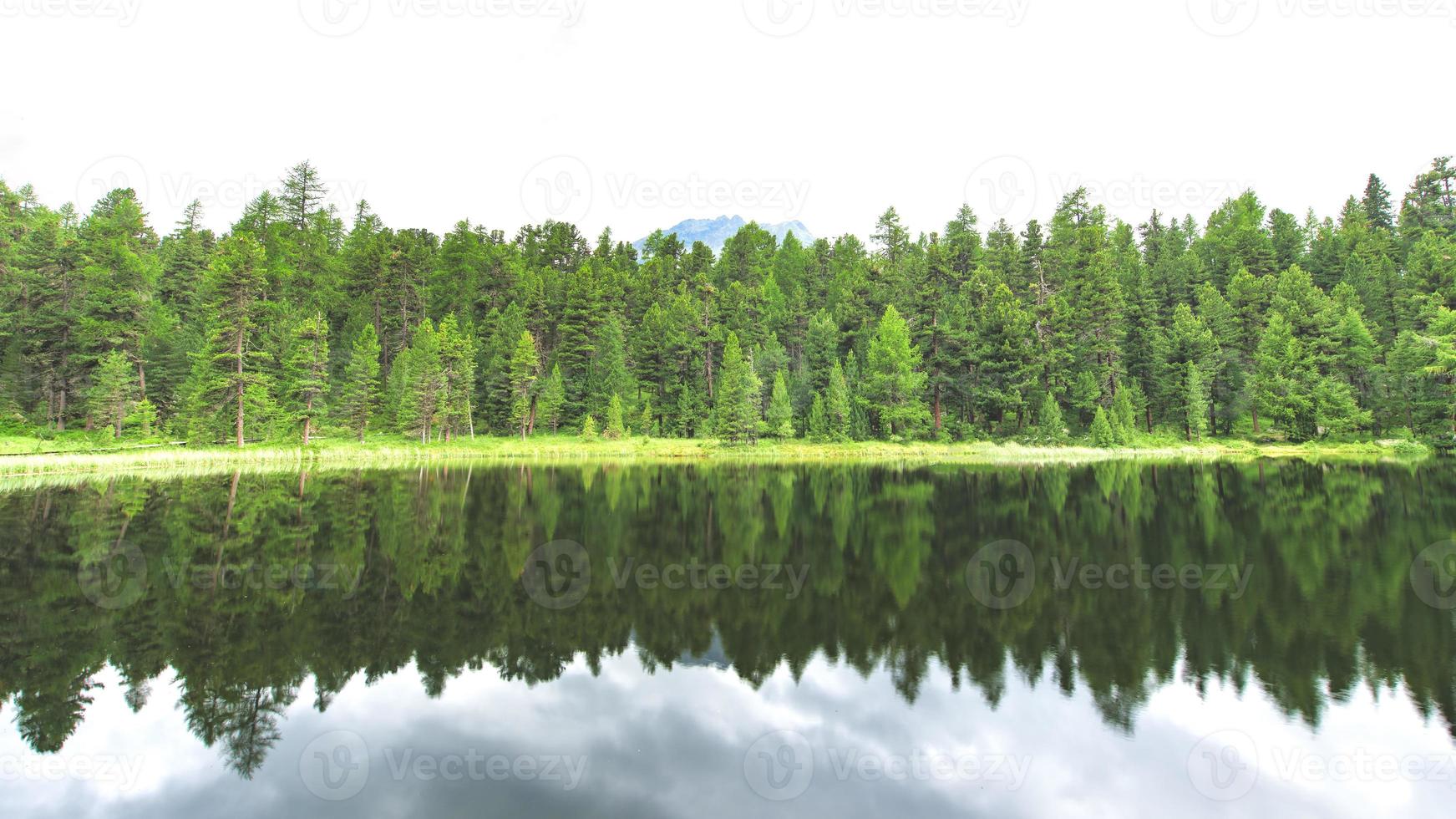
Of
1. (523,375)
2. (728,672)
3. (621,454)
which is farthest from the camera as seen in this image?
(523,375)

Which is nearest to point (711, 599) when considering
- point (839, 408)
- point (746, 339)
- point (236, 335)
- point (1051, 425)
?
point (839, 408)

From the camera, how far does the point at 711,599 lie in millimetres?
13297

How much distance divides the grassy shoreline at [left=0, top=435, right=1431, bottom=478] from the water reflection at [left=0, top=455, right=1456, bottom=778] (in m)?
18.0

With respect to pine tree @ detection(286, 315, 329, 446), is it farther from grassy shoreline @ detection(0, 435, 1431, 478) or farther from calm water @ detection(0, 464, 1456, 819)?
calm water @ detection(0, 464, 1456, 819)

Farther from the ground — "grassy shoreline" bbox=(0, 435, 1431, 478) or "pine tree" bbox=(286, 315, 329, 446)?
"pine tree" bbox=(286, 315, 329, 446)

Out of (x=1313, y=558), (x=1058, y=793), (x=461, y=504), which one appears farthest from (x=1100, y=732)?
(x=461, y=504)

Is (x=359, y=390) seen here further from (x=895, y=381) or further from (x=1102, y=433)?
(x=1102, y=433)

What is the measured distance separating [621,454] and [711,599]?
44458 mm

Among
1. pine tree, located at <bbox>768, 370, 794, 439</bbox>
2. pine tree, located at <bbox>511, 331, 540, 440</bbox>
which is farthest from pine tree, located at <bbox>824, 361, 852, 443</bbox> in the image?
pine tree, located at <bbox>511, 331, 540, 440</bbox>

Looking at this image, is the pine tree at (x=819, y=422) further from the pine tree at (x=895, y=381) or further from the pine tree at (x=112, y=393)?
the pine tree at (x=112, y=393)

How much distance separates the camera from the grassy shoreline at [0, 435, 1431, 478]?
40.4m

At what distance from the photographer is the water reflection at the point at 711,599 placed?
9195 mm

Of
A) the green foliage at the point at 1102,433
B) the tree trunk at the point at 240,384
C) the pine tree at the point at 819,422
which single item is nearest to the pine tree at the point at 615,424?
the pine tree at the point at 819,422

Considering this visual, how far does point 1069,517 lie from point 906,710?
16.6 meters
